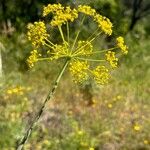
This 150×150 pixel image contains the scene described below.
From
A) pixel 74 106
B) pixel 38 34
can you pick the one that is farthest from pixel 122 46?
pixel 74 106

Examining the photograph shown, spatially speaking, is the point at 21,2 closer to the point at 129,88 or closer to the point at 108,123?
the point at 129,88

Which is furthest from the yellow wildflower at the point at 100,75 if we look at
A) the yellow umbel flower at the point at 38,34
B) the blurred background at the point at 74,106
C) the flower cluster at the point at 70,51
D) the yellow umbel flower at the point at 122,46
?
the blurred background at the point at 74,106

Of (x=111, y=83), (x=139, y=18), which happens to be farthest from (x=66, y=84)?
(x=139, y=18)

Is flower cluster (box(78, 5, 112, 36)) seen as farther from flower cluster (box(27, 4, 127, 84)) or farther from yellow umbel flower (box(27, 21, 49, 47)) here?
yellow umbel flower (box(27, 21, 49, 47))

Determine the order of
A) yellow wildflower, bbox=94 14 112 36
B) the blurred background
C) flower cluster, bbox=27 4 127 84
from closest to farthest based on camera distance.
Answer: flower cluster, bbox=27 4 127 84 < yellow wildflower, bbox=94 14 112 36 < the blurred background

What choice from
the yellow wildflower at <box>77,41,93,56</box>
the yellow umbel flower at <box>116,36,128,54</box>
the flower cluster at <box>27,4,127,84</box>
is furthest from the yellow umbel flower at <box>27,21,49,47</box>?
the yellow umbel flower at <box>116,36,128,54</box>

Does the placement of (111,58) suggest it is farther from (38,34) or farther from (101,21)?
(38,34)
